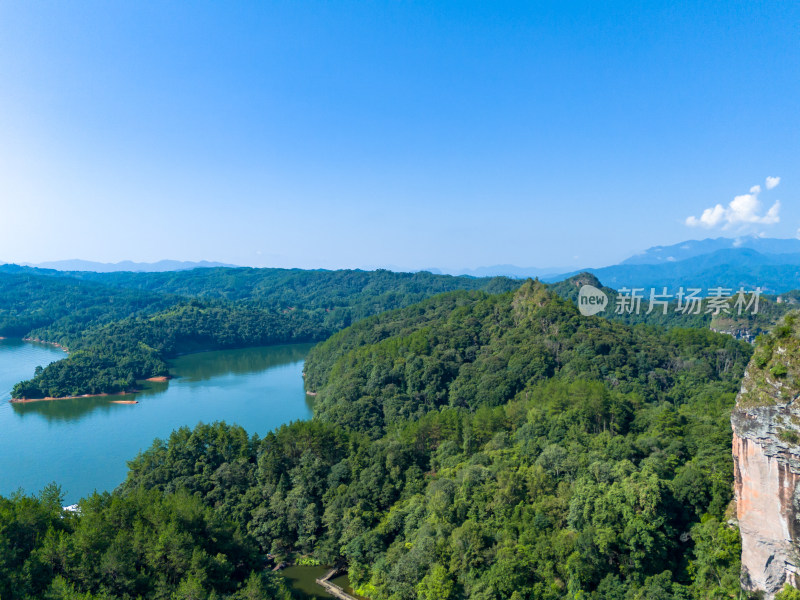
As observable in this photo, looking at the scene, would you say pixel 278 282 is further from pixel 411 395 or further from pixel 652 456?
pixel 652 456

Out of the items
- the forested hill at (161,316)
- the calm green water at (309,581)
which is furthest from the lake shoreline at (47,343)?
the calm green water at (309,581)

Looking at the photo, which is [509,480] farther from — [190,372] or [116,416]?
[190,372]

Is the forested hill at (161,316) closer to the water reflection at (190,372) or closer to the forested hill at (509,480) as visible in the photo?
the water reflection at (190,372)

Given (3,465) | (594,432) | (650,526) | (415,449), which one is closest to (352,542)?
(415,449)

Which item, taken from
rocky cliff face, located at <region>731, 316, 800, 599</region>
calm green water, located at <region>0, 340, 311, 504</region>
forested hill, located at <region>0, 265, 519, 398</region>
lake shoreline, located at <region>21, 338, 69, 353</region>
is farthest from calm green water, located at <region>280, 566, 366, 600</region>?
lake shoreline, located at <region>21, 338, 69, 353</region>

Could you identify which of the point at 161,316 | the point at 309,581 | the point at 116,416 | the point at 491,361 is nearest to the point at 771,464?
the point at 309,581
